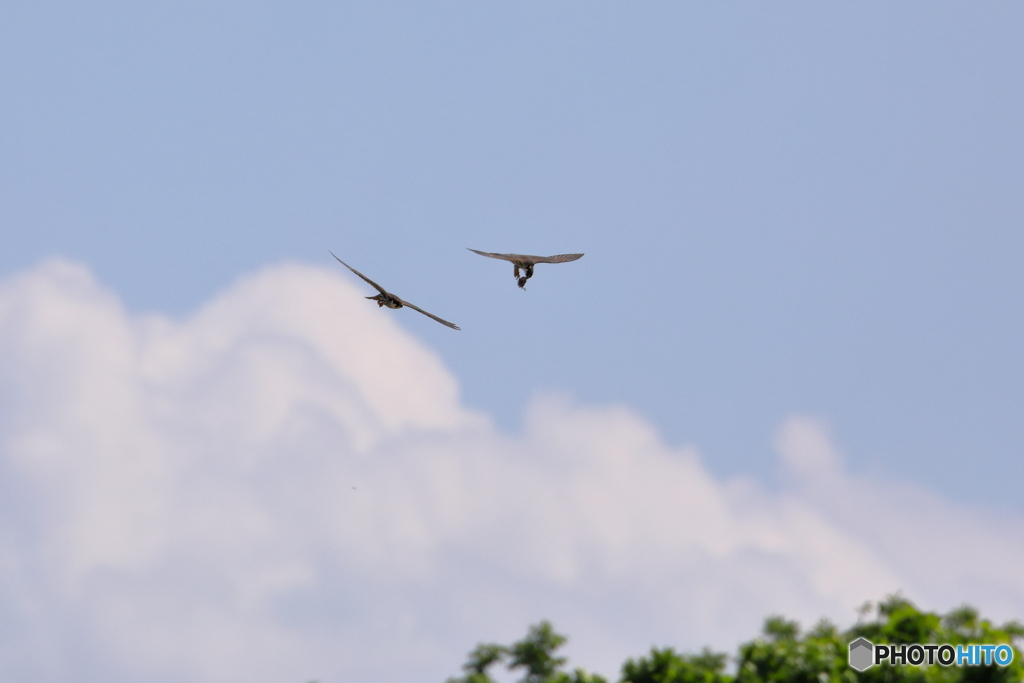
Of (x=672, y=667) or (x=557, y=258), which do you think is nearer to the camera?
(x=672, y=667)

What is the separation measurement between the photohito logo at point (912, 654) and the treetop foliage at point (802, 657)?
0.16 metres

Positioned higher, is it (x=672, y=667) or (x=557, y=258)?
(x=557, y=258)

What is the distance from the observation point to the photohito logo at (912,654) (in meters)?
24.5

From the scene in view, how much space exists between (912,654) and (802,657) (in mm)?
2406

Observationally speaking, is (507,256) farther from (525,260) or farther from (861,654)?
(861,654)

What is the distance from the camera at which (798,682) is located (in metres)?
25.1

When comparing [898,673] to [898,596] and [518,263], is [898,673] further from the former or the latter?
[518,263]

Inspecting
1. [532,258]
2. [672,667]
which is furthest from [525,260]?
→ [672,667]

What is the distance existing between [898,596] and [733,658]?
160 inches

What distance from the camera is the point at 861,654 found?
82.9 feet

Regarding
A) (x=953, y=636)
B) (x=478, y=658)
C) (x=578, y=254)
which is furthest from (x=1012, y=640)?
(x=578, y=254)

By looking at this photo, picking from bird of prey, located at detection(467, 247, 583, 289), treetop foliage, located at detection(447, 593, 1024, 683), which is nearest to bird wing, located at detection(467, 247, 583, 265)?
bird of prey, located at detection(467, 247, 583, 289)

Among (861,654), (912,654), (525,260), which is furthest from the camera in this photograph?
(525,260)

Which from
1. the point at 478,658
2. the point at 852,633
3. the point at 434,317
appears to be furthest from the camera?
the point at 434,317
